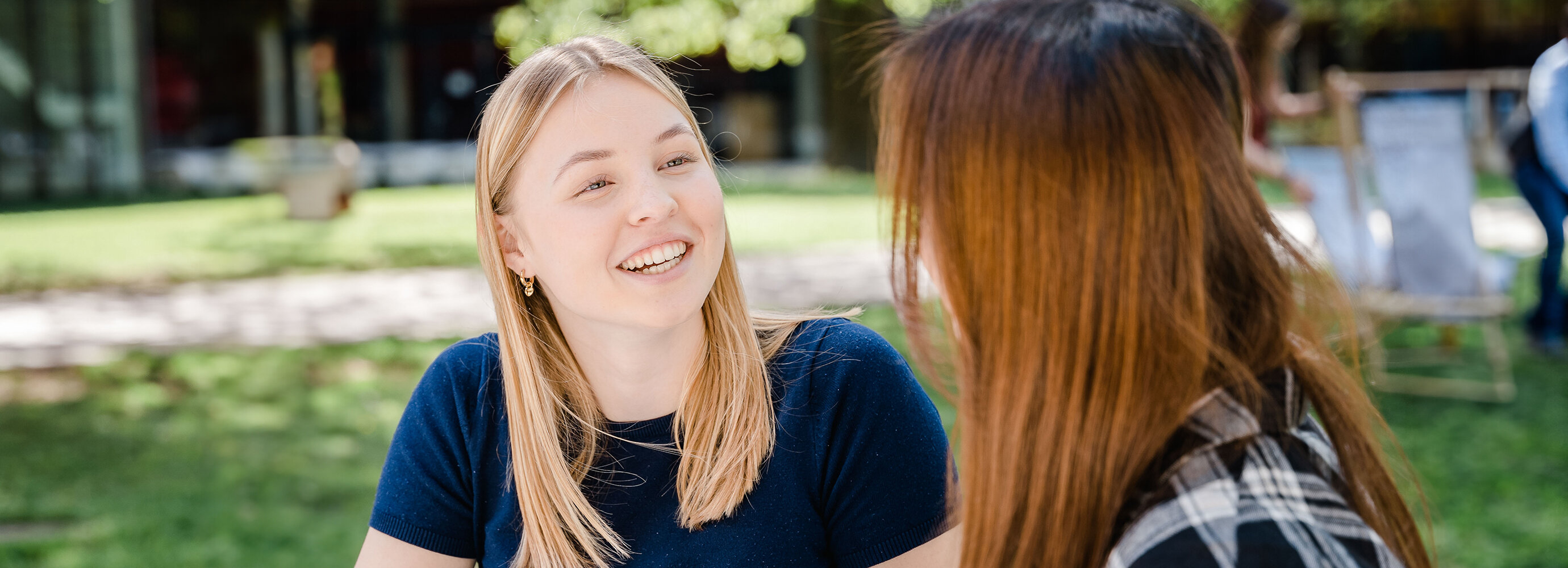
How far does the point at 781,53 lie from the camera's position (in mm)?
10555

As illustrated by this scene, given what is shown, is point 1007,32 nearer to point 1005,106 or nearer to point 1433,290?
point 1005,106

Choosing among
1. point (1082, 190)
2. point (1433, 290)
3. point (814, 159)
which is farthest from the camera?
point (814, 159)

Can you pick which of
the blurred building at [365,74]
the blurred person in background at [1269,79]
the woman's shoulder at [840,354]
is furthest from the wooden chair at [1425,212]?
the blurred building at [365,74]

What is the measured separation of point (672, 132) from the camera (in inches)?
75.1

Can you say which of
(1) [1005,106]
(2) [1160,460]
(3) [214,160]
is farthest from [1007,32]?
(3) [214,160]

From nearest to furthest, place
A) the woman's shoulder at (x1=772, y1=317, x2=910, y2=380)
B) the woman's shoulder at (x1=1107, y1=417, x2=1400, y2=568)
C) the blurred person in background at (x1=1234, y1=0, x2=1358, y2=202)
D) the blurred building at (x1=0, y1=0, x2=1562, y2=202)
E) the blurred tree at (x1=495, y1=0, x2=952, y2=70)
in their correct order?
the woman's shoulder at (x1=1107, y1=417, x2=1400, y2=568) → the woman's shoulder at (x1=772, y1=317, x2=910, y2=380) → the blurred person in background at (x1=1234, y1=0, x2=1358, y2=202) → the blurred tree at (x1=495, y1=0, x2=952, y2=70) → the blurred building at (x1=0, y1=0, x2=1562, y2=202)

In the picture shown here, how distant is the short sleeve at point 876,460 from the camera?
183 centimetres

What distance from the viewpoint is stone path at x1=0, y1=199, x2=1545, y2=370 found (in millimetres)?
7145

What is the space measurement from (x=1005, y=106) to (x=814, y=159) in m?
22.1

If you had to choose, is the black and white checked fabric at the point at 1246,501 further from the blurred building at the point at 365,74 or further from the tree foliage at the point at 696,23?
the blurred building at the point at 365,74

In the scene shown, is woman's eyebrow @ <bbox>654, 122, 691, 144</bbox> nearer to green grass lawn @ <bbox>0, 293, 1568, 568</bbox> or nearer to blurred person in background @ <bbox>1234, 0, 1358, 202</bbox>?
green grass lawn @ <bbox>0, 293, 1568, 568</bbox>

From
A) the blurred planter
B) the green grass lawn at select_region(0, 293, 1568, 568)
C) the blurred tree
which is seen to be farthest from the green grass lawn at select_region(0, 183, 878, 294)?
the green grass lawn at select_region(0, 293, 1568, 568)

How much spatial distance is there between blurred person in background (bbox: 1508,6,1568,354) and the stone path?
1156mm

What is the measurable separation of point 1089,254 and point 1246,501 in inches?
10.0
